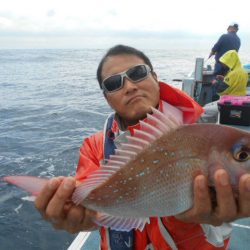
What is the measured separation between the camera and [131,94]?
256 cm

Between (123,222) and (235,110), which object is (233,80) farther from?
(123,222)

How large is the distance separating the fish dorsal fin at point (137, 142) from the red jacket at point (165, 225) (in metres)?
0.69

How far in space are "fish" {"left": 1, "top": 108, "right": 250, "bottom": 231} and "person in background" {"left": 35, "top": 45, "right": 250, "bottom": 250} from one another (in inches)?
2.6

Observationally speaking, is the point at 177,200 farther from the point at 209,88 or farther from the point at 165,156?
the point at 209,88

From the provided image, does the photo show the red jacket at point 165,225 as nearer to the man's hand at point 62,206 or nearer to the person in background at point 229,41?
the man's hand at point 62,206

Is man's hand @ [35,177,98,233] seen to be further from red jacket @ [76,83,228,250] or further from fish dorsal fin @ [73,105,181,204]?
red jacket @ [76,83,228,250]

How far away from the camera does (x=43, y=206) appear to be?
1879 mm

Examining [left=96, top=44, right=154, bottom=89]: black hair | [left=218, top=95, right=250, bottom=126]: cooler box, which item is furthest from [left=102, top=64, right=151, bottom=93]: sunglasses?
[left=218, top=95, right=250, bottom=126]: cooler box

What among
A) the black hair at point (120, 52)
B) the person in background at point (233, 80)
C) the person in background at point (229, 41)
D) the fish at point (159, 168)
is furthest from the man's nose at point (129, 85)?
the person in background at point (229, 41)

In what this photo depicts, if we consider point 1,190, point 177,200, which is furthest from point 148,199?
point 1,190

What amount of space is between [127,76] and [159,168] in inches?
46.7

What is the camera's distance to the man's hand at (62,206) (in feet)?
5.82

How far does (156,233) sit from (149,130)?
41.1 inches

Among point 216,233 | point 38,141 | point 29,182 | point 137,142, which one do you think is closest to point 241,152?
point 137,142
